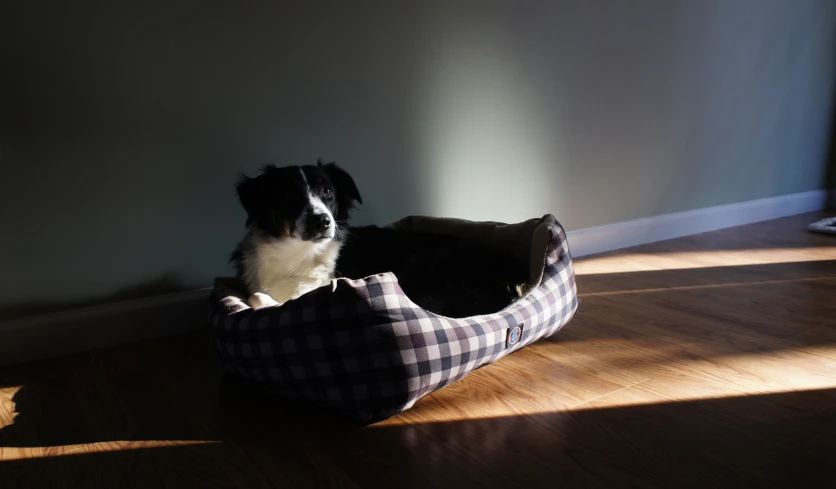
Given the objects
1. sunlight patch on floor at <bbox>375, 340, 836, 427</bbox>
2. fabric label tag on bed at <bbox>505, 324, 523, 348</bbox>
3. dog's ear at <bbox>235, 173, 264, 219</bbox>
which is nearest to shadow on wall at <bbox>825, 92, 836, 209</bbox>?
sunlight patch on floor at <bbox>375, 340, 836, 427</bbox>

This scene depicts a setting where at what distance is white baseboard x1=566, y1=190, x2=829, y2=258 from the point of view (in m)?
3.28

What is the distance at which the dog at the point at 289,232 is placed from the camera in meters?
1.95

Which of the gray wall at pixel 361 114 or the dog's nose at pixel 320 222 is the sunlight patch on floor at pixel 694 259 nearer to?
the gray wall at pixel 361 114

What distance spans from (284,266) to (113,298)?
2.15ft

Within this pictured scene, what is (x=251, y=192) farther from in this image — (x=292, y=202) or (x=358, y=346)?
(x=358, y=346)

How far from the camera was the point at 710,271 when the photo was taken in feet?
9.30

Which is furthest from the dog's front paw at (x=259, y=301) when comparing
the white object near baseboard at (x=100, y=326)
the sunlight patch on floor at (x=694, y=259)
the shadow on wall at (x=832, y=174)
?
the shadow on wall at (x=832, y=174)

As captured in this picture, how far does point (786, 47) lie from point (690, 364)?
3.10m

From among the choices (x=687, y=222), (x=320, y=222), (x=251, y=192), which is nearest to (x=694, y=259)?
(x=687, y=222)

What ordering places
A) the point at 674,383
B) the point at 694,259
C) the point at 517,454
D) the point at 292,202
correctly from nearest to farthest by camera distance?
the point at 517,454, the point at 674,383, the point at 292,202, the point at 694,259

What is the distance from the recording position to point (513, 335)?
1.72 metres

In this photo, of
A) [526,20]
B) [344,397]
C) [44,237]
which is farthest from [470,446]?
[526,20]

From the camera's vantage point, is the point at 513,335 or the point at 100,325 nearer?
the point at 513,335

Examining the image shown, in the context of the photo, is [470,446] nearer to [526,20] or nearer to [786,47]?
[526,20]
